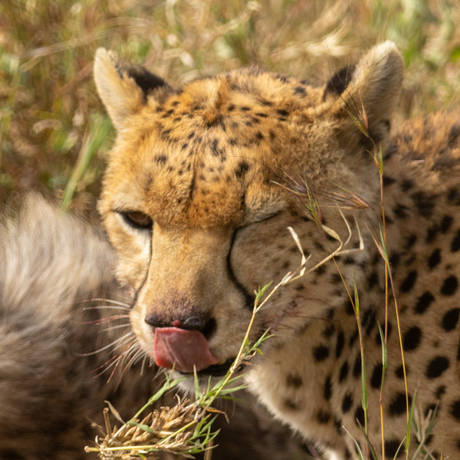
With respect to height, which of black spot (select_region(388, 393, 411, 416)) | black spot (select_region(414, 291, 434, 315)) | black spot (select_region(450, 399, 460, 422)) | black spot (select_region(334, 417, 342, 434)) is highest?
black spot (select_region(414, 291, 434, 315))

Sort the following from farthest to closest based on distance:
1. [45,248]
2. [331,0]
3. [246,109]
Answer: [331,0]
[45,248]
[246,109]

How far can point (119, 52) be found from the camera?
9.50 feet

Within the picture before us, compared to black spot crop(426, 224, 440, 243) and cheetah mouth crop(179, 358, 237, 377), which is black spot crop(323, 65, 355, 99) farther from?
cheetah mouth crop(179, 358, 237, 377)

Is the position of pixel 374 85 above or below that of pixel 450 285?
above

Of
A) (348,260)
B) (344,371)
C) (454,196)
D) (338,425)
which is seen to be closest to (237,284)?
(348,260)

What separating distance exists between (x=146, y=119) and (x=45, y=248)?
2.10 ft

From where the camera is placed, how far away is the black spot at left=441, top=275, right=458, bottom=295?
155 cm

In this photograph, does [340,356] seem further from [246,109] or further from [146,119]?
[146,119]

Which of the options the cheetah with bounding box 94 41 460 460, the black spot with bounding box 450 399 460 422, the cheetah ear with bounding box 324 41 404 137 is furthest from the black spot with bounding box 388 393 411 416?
the cheetah ear with bounding box 324 41 404 137

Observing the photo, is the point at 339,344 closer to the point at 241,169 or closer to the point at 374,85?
the point at 241,169

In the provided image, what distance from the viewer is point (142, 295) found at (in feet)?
4.77

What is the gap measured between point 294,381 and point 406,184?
575 millimetres

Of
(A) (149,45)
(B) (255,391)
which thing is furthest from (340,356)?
(A) (149,45)

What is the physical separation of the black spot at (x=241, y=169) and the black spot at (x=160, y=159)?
0.17 m
